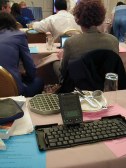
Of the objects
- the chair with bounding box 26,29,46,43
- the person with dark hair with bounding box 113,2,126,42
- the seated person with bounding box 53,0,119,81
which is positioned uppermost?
the seated person with bounding box 53,0,119,81

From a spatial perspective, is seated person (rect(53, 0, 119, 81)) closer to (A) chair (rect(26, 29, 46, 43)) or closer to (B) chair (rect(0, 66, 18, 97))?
(B) chair (rect(0, 66, 18, 97))

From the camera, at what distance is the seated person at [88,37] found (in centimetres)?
211

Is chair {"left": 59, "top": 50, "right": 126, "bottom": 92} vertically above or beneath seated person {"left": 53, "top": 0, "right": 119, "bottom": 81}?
beneath

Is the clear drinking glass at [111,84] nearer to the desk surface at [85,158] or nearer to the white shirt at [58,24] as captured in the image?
the desk surface at [85,158]

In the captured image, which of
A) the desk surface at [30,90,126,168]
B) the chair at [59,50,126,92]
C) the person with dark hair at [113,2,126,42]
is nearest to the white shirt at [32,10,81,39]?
the person with dark hair at [113,2,126,42]

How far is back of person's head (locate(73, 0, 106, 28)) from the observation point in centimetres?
221

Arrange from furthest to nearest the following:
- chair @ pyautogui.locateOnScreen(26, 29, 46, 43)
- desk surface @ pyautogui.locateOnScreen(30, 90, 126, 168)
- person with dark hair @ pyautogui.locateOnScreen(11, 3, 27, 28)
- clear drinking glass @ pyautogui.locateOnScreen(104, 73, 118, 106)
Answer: person with dark hair @ pyautogui.locateOnScreen(11, 3, 27, 28)
chair @ pyautogui.locateOnScreen(26, 29, 46, 43)
clear drinking glass @ pyautogui.locateOnScreen(104, 73, 118, 106)
desk surface @ pyautogui.locateOnScreen(30, 90, 126, 168)

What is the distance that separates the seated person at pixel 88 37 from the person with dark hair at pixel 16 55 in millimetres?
354

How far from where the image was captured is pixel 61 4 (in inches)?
160

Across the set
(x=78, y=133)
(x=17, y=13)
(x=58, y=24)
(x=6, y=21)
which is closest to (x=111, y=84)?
(x=78, y=133)

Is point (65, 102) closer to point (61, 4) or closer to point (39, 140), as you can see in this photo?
point (39, 140)

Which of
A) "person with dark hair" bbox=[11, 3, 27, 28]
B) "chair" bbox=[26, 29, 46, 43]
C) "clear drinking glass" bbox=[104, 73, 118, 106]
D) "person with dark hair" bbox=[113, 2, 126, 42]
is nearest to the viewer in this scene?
"clear drinking glass" bbox=[104, 73, 118, 106]

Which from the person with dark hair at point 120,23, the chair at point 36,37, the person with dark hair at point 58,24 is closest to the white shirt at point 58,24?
the person with dark hair at point 58,24

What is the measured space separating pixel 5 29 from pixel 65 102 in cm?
144
